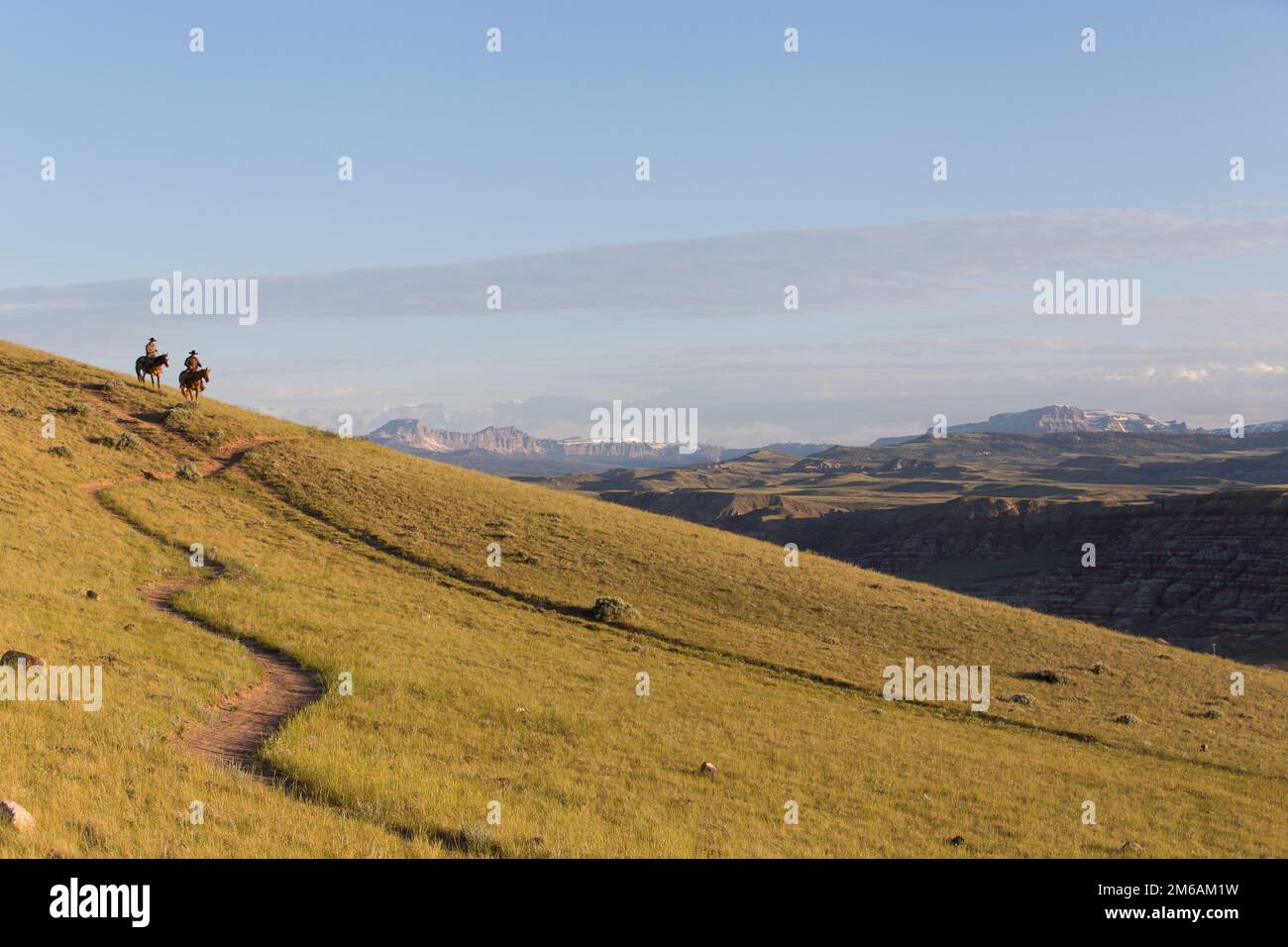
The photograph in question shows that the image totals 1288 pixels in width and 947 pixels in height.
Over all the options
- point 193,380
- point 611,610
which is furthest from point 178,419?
point 611,610

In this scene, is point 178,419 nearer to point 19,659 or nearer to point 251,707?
point 19,659

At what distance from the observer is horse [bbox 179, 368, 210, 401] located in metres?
63.7

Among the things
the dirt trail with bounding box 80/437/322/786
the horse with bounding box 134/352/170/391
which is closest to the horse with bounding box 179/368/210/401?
the horse with bounding box 134/352/170/391

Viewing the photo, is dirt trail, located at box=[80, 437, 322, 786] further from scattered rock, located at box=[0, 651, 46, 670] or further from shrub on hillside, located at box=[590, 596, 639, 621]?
shrub on hillside, located at box=[590, 596, 639, 621]

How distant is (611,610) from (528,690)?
14169 mm

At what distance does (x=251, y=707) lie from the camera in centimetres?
2042

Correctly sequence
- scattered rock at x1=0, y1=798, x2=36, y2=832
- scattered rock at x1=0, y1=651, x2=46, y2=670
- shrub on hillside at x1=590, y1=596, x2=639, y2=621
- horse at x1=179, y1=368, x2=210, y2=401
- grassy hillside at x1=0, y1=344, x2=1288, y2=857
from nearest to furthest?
scattered rock at x1=0, y1=798, x2=36, y2=832, grassy hillside at x1=0, y1=344, x2=1288, y2=857, scattered rock at x1=0, y1=651, x2=46, y2=670, shrub on hillside at x1=590, y1=596, x2=639, y2=621, horse at x1=179, y1=368, x2=210, y2=401

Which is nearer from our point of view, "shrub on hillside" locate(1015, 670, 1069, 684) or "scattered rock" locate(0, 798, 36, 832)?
"scattered rock" locate(0, 798, 36, 832)

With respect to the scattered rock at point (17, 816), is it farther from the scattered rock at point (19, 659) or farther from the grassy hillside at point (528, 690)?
the scattered rock at point (19, 659)

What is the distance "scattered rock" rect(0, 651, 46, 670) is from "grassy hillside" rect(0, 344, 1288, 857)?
546mm

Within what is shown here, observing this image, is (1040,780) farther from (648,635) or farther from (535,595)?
(535,595)
